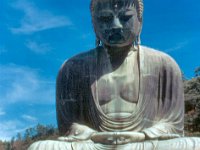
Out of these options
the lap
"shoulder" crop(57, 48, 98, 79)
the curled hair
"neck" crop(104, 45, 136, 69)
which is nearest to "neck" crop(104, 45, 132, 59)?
"neck" crop(104, 45, 136, 69)

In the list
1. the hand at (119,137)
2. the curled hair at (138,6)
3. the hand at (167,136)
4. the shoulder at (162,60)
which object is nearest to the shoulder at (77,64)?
the curled hair at (138,6)

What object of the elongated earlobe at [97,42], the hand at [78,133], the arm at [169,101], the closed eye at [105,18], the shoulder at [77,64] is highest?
the closed eye at [105,18]

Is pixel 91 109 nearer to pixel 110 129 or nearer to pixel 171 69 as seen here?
A: pixel 110 129

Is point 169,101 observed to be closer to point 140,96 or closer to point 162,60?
point 140,96

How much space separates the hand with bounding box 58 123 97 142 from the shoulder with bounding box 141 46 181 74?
57.4 inches

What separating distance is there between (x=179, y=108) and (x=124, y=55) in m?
1.14

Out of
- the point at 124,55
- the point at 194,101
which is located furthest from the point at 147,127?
the point at 194,101

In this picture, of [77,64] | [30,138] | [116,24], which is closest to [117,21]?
[116,24]

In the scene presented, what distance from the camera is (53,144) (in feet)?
25.7

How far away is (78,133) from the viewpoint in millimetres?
8336

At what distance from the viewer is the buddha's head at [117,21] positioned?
28.7 ft

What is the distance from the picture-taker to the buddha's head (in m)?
8.74

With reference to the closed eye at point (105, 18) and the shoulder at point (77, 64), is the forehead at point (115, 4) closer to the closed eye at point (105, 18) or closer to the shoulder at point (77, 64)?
the closed eye at point (105, 18)

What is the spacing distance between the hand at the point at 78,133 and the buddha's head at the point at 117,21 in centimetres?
132
